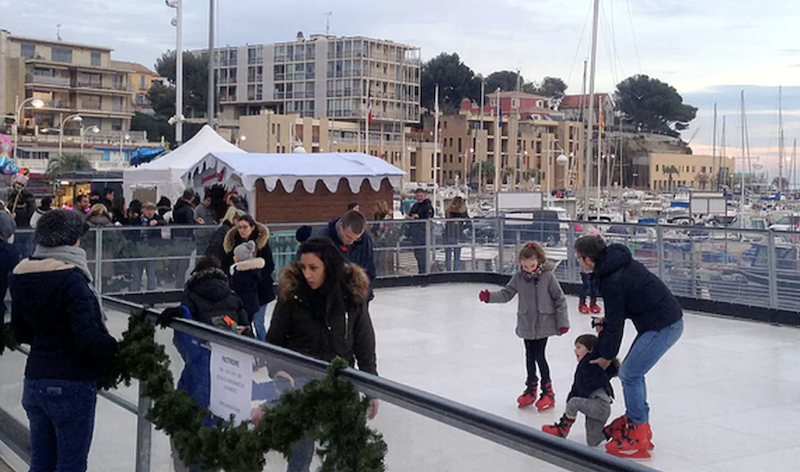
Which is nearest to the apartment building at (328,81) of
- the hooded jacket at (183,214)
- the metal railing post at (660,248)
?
the hooded jacket at (183,214)

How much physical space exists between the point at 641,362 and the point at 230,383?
336 centimetres

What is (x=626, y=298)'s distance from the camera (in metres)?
6.41

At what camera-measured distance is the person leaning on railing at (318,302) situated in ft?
14.9

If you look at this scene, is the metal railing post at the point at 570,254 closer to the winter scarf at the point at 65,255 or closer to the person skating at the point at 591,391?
the person skating at the point at 591,391

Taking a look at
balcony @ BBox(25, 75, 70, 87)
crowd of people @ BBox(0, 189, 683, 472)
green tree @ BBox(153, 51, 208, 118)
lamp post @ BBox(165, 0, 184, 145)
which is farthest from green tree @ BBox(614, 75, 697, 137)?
crowd of people @ BBox(0, 189, 683, 472)

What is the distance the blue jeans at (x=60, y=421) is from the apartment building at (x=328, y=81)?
10116 cm

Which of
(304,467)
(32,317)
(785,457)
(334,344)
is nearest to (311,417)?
(304,467)

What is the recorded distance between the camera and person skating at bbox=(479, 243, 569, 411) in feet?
25.7

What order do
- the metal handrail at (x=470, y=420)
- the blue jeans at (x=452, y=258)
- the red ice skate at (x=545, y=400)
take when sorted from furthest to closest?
the blue jeans at (x=452, y=258)
the red ice skate at (x=545, y=400)
the metal handrail at (x=470, y=420)

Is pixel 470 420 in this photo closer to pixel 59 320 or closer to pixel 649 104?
pixel 59 320

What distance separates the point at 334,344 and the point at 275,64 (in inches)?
4531

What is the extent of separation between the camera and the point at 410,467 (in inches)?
127

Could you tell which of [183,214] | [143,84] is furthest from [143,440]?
[143,84]

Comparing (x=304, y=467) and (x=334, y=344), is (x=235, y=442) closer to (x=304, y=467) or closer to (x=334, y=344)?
(x=304, y=467)
